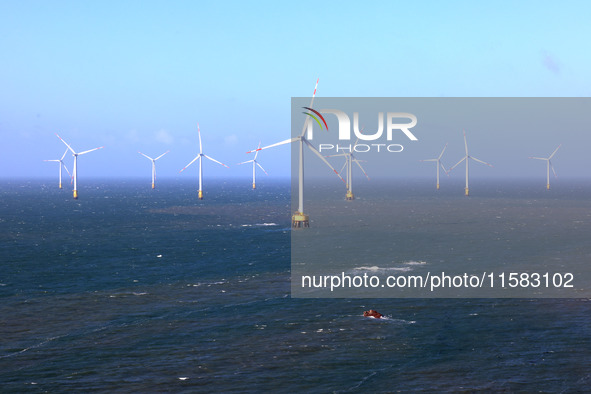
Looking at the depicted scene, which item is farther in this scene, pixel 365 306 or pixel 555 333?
pixel 365 306

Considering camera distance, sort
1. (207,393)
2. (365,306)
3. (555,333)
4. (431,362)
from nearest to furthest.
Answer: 1. (207,393)
2. (431,362)
3. (555,333)
4. (365,306)

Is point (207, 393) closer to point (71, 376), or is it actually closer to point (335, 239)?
point (71, 376)

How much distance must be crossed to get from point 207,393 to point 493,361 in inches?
1067

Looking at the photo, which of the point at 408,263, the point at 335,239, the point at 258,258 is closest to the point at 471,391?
the point at 408,263

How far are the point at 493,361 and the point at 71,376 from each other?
38515 mm

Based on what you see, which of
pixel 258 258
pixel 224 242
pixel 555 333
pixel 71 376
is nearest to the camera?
pixel 71 376

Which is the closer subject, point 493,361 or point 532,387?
point 532,387

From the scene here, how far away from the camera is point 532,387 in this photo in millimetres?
56719

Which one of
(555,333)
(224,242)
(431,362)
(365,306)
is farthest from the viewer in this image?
(224,242)

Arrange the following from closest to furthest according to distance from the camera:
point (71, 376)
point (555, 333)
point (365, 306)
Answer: point (71, 376) < point (555, 333) < point (365, 306)

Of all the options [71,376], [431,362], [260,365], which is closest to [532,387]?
[431,362]

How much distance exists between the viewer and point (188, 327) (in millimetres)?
76938

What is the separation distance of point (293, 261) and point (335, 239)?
143 feet

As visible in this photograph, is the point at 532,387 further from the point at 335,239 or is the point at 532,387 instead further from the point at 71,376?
the point at 335,239
